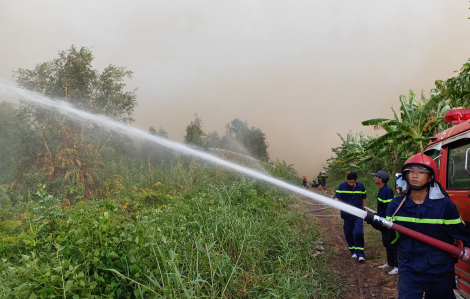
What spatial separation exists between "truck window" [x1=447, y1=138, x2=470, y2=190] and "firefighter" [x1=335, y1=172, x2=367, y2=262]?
236cm

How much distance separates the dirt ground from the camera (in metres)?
4.27

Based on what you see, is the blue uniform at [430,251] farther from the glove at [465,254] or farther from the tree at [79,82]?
the tree at [79,82]

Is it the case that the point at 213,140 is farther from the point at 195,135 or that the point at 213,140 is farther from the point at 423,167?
the point at 423,167

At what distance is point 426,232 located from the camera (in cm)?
279

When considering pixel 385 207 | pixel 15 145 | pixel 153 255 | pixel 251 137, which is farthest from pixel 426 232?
pixel 251 137

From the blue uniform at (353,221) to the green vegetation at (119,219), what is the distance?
71 cm

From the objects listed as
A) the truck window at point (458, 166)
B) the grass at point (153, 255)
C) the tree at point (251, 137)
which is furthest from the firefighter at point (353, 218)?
the tree at point (251, 137)

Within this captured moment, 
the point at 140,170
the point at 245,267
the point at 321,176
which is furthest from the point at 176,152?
the point at 321,176

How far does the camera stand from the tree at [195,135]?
1404 cm

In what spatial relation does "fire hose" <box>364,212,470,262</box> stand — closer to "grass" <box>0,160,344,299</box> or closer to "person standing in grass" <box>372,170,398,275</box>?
"grass" <box>0,160,344,299</box>

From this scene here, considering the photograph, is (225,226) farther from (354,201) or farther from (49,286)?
(354,201)

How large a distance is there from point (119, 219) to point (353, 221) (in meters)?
4.64

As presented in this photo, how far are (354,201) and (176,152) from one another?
735 cm

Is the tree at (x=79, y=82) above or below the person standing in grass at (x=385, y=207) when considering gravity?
above
